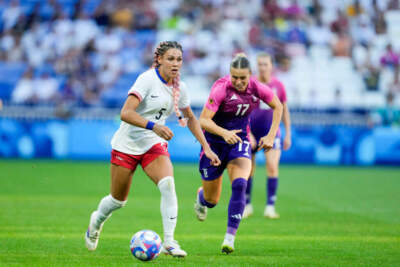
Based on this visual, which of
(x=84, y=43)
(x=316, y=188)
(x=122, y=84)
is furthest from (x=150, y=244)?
(x=84, y=43)

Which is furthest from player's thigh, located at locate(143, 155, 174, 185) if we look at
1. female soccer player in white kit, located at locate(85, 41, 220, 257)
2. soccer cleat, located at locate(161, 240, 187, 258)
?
soccer cleat, located at locate(161, 240, 187, 258)

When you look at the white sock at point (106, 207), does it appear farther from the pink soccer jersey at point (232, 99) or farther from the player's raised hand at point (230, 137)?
the pink soccer jersey at point (232, 99)

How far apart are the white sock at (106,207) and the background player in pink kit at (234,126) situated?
1347mm

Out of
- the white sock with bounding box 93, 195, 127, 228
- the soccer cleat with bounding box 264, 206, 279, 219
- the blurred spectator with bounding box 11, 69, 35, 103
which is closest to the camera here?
the white sock with bounding box 93, 195, 127, 228

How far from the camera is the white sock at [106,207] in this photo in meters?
8.38

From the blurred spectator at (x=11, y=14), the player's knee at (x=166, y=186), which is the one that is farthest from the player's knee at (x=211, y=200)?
the blurred spectator at (x=11, y=14)

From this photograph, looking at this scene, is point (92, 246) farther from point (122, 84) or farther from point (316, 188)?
point (122, 84)

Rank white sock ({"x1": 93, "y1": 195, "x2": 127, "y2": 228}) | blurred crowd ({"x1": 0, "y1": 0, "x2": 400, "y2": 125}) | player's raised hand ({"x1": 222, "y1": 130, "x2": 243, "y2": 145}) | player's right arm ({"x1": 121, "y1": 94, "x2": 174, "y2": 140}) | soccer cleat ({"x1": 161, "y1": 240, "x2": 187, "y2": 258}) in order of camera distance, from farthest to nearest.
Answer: blurred crowd ({"x1": 0, "y1": 0, "x2": 400, "y2": 125}) → player's raised hand ({"x1": 222, "y1": 130, "x2": 243, "y2": 145}) → white sock ({"x1": 93, "y1": 195, "x2": 127, "y2": 228}) → soccer cleat ({"x1": 161, "y1": 240, "x2": 187, "y2": 258}) → player's right arm ({"x1": 121, "y1": 94, "x2": 174, "y2": 140})

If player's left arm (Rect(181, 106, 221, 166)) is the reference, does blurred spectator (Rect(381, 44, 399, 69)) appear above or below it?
below

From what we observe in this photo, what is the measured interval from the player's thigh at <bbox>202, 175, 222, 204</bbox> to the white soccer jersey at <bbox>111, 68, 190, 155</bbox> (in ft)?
6.04

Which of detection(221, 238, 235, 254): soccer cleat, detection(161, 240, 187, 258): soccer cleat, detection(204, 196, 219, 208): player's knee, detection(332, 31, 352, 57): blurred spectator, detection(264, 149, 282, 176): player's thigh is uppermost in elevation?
detection(161, 240, 187, 258): soccer cleat

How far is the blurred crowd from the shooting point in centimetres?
2881

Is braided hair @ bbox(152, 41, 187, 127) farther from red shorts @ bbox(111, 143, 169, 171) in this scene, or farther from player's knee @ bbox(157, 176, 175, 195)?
player's knee @ bbox(157, 176, 175, 195)

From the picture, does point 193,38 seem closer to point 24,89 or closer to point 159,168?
point 24,89
